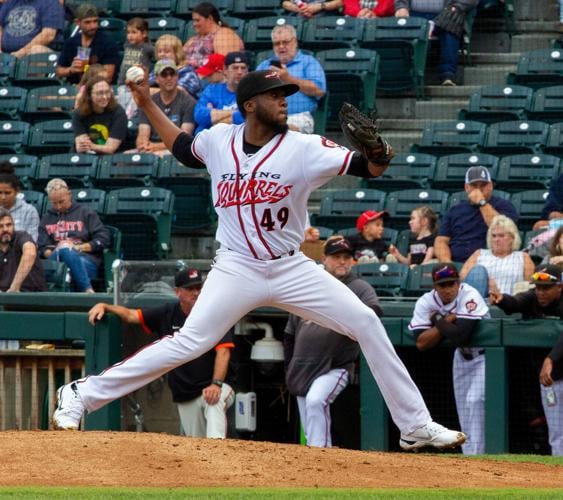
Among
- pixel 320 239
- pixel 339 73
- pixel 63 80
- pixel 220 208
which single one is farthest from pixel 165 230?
pixel 220 208

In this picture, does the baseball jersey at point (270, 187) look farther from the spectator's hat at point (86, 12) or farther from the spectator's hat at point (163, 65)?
the spectator's hat at point (86, 12)

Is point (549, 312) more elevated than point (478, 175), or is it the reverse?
point (478, 175)

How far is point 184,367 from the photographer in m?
10.0

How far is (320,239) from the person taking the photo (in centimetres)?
1149

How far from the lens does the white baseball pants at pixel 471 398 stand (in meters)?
9.66

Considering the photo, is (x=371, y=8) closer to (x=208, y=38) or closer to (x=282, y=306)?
(x=208, y=38)

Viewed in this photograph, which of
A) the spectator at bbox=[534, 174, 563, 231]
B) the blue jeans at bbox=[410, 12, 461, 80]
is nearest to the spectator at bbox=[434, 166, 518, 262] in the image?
the spectator at bbox=[534, 174, 563, 231]

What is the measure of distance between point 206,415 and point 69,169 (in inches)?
163

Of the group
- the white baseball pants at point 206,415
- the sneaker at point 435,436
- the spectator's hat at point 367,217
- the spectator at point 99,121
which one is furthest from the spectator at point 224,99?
the sneaker at point 435,436

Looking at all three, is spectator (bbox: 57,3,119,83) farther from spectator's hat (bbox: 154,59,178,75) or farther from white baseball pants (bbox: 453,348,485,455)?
white baseball pants (bbox: 453,348,485,455)

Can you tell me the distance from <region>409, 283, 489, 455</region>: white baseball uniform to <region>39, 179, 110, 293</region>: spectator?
2.98 m

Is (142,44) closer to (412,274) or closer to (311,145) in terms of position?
(412,274)

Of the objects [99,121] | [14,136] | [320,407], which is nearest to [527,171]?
[320,407]

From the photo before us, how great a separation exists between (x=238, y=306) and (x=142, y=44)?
8.05m
